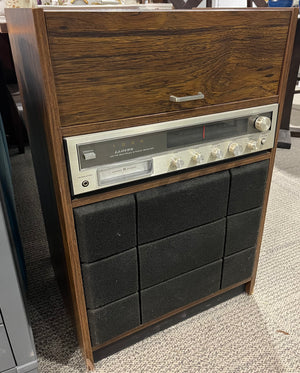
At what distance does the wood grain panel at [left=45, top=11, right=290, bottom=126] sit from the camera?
565mm

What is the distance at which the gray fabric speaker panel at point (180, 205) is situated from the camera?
76cm

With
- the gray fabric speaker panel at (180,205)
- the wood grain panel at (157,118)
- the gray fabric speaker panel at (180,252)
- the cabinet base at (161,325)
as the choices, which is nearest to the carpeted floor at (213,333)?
the cabinet base at (161,325)

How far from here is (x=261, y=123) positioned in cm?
80

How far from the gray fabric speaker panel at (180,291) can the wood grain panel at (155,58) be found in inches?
18.5

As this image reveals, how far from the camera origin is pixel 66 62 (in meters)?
0.57

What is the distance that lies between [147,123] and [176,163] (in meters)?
0.12

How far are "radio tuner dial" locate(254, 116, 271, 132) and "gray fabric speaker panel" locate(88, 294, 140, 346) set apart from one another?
52cm

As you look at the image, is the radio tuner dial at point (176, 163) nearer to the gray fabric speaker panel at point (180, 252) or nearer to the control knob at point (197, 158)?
the control knob at point (197, 158)

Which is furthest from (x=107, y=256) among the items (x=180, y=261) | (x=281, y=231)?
(x=281, y=231)

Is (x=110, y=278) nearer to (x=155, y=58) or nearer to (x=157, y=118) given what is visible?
(x=157, y=118)

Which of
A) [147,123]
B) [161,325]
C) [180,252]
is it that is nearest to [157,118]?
[147,123]

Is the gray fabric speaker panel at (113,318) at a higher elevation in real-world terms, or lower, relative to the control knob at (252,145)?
lower

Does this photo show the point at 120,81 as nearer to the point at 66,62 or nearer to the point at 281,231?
the point at 66,62

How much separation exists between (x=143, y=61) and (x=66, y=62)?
14 centimetres
